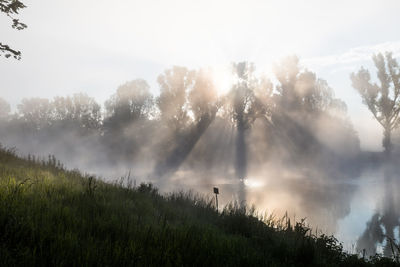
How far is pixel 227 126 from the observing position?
52031 mm

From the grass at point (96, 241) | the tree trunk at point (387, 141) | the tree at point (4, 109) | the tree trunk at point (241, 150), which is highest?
the tree at point (4, 109)

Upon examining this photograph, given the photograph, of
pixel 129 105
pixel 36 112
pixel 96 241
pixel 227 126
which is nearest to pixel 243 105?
pixel 227 126

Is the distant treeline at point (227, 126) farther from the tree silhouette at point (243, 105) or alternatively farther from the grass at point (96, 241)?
the grass at point (96, 241)

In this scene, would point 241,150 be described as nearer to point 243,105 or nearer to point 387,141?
point 243,105

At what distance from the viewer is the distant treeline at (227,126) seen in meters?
49.6

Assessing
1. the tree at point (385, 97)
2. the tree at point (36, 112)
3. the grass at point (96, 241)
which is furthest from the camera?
the tree at point (36, 112)

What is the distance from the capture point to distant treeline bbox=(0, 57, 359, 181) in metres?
49.6

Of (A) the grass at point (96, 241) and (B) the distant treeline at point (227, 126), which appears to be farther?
(B) the distant treeline at point (227, 126)

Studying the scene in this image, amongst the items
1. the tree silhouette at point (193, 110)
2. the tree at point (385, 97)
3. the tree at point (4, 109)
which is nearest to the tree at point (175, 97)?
the tree silhouette at point (193, 110)

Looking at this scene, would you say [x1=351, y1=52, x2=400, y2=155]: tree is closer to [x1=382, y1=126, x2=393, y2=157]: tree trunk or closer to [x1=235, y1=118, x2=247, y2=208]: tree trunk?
[x1=382, y1=126, x2=393, y2=157]: tree trunk

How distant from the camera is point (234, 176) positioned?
148ft

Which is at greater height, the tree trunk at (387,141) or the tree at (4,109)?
the tree at (4,109)

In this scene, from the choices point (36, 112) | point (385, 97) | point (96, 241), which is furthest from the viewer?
point (36, 112)

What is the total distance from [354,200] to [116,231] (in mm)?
27217
